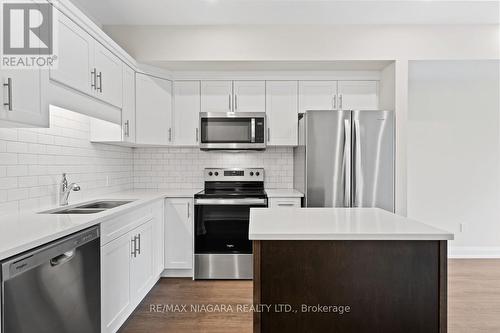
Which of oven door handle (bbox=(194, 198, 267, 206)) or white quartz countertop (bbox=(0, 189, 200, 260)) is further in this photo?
oven door handle (bbox=(194, 198, 267, 206))

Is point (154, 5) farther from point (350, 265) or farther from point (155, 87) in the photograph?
point (350, 265)

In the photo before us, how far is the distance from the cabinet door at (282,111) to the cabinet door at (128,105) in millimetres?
1449

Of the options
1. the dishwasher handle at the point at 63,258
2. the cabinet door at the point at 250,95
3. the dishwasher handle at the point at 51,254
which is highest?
the cabinet door at the point at 250,95

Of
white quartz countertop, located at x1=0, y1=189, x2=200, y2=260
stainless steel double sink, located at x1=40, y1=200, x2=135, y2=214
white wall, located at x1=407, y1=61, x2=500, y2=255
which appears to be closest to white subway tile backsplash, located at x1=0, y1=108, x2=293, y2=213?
stainless steel double sink, located at x1=40, y1=200, x2=135, y2=214

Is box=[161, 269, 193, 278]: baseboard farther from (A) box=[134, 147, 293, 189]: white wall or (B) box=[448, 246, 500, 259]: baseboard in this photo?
(B) box=[448, 246, 500, 259]: baseboard

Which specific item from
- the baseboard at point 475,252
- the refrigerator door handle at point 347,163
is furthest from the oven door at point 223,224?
the baseboard at point 475,252

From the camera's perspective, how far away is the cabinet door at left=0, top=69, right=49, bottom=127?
160 centimetres

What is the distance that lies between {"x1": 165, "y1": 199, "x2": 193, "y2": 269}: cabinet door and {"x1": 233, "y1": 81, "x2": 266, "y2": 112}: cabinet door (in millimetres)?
1234

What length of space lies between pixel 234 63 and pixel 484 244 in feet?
12.8

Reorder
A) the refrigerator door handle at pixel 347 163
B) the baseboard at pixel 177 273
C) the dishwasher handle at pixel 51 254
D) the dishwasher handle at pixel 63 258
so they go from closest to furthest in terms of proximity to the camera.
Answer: the dishwasher handle at pixel 51 254 < the dishwasher handle at pixel 63 258 < the refrigerator door handle at pixel 347 163 < the baseboard at pixel 177 273

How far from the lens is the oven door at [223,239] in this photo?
11.8ft

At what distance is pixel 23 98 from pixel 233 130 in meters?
2.31

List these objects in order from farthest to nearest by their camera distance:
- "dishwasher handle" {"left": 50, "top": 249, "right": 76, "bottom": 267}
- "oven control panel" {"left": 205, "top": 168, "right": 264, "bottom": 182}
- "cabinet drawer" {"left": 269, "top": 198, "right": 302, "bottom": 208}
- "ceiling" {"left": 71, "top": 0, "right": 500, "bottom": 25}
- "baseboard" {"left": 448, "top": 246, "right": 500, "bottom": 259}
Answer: "baseboard" {"left": 448, "top": 246, "right": 500, "bottom": 259}
"oven control panel" {"left": 205, "top": 168, "right": 264, "bottom": 182}
"cabinet drawer" {"left": 269, "top": 198, "right": 302, "bottom": 208}
"ceiling" {"left": 71, "top": 0, "right": 500, "bottom": 25}
"dishwasher handle" {"left": 50, "top": 249, "right": 76, "bottom": 267}

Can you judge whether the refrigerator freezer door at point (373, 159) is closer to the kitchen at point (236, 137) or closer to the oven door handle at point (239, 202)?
the kitchen at point (236, 137)
